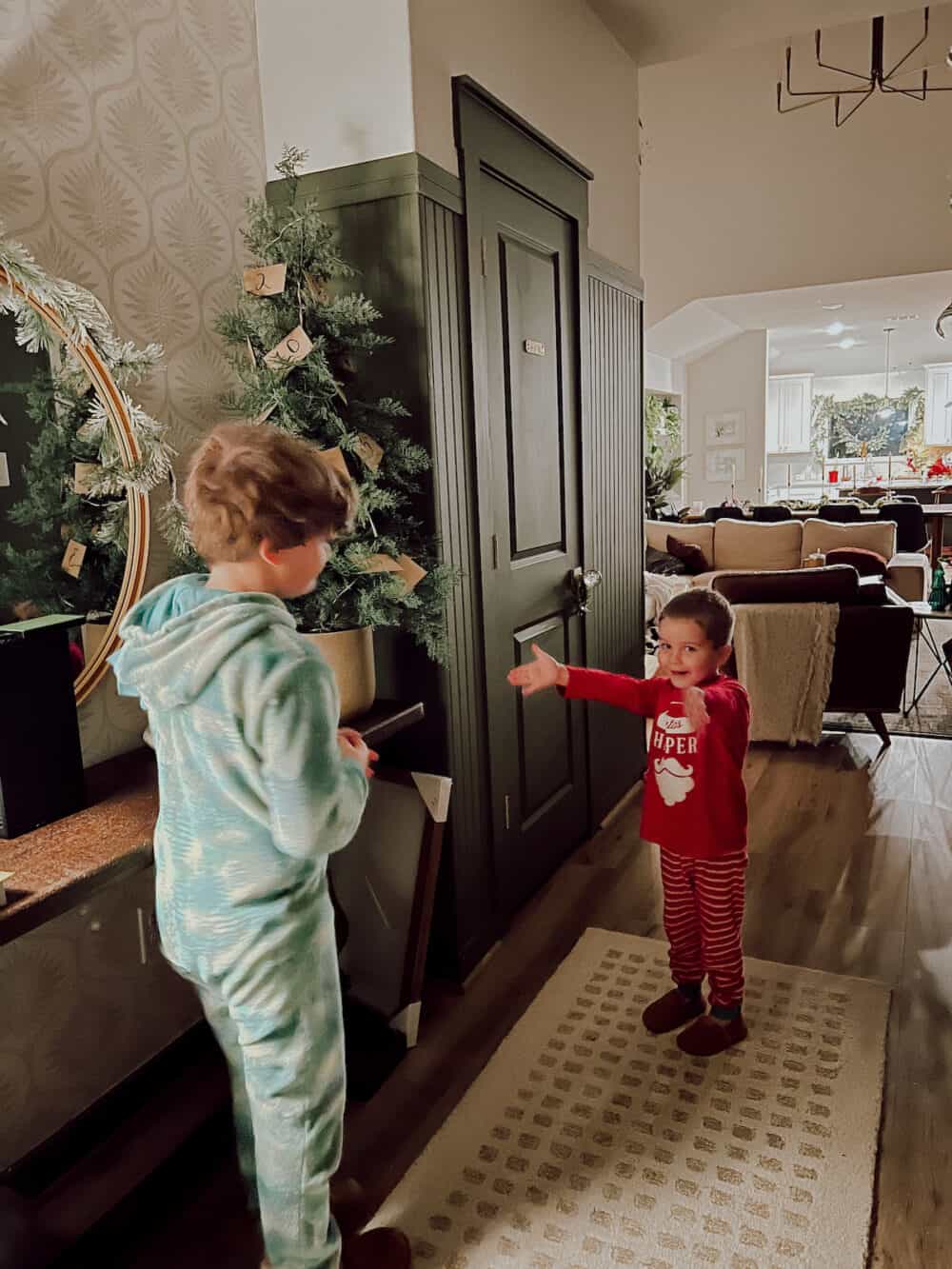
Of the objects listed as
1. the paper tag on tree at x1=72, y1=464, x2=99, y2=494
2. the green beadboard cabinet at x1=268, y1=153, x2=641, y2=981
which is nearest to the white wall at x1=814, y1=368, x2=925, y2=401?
the green beadboard cabinet at x1=268, y1=153, x2=641, y2=981

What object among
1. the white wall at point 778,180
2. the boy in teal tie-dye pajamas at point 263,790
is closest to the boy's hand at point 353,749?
the boy in teal tie-dye pajamas at point 263,790

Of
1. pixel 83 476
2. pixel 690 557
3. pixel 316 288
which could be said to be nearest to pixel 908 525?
pixel 690 557

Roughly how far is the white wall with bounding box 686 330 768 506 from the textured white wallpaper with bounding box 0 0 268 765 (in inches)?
422

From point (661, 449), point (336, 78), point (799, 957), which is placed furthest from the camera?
point (661, 449)

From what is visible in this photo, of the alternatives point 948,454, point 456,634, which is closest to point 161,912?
point 456,634

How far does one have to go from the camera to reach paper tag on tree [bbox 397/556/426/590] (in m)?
1.96

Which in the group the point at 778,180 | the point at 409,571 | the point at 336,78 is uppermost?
the point at 778,180

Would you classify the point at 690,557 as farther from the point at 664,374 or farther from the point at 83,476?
the point at 83,476

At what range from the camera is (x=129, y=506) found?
184 centimetres

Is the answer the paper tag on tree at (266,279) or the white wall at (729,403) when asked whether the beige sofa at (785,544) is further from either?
the paper tag on tree at (266,279)

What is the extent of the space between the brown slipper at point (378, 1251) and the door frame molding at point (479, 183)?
110 cm

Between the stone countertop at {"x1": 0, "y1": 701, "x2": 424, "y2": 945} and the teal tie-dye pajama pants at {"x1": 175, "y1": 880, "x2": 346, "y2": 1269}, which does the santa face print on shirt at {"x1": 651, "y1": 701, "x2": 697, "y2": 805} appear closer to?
the teal tie-dye pajama pants at {"x1": 175, "y1": 880, "x2": 346, "y2": 1269}

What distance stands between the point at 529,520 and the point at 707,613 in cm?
94

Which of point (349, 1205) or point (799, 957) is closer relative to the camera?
point (349, 1205)
